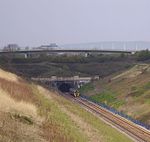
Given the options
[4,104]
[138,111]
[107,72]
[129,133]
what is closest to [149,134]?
[129,133]

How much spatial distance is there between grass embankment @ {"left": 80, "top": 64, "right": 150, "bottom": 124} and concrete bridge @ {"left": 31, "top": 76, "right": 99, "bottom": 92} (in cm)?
825

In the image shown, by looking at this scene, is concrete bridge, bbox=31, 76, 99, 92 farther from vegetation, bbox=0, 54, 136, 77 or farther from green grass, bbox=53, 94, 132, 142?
green grass, bbox=53, 94, 132, 142

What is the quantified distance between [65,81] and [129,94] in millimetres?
54988

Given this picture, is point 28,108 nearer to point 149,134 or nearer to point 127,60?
point 149,134

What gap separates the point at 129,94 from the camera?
10269 centimetres

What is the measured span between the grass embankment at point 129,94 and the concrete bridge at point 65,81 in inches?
325

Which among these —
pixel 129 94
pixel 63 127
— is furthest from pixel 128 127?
pixel 129 94

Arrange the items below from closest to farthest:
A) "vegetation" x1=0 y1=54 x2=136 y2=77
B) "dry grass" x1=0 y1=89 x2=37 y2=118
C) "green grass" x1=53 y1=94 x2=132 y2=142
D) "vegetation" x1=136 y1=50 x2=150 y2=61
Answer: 1. "dry grass" x1=0 y1=89 x2=37 y2=118
2. "green grass" x1=53 y1=94 x2=132 y2=142
3. "vegetation" x1=0 y1=54 x2=136 y2=77
4. "vegetation" x1=136 y1=50 x2=150 y2=61

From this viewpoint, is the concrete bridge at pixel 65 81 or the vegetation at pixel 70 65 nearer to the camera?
the concrete bridge at pixel 65 81

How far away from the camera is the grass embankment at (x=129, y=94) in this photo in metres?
83.4

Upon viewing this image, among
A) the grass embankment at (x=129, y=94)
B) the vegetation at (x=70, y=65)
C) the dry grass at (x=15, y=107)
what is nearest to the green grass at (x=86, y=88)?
the grass embankment at (x=129, y=94)

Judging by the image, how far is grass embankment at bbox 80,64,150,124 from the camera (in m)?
83.4

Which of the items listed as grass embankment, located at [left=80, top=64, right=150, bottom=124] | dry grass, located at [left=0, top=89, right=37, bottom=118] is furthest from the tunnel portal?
dry grass, located at [left=0, top=89, right=37, bottom=118]

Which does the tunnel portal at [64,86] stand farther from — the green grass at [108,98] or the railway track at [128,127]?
the railway track at [128,127]
